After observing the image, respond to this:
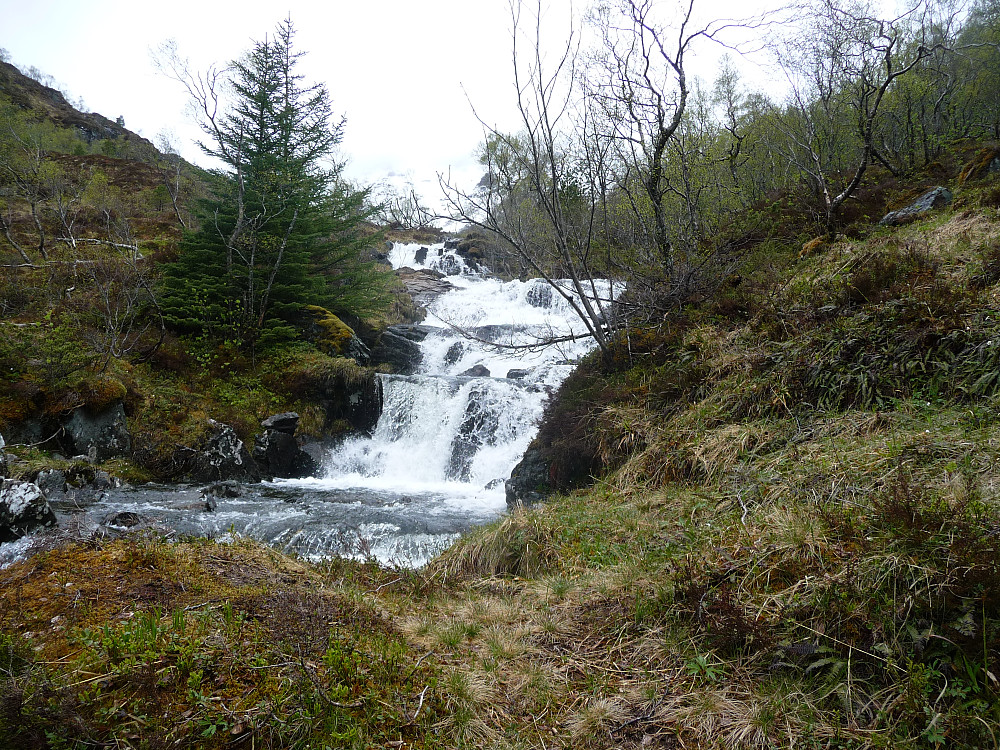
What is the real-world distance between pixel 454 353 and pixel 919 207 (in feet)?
44.6

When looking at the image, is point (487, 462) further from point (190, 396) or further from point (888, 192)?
point (888, 192)

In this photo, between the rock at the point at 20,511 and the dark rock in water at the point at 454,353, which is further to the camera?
the dark rock in water at the point at 454,353

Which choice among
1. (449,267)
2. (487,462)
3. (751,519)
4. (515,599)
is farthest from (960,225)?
(449,267)

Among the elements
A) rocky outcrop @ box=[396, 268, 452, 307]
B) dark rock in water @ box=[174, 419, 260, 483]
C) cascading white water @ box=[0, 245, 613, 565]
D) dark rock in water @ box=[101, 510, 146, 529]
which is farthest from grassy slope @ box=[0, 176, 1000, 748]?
rocky outcrop @ box=[396, 268, 452, 307]

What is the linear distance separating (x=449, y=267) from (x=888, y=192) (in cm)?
3049

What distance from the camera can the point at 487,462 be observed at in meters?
11.5

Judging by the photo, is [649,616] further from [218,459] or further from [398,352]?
[398,352]

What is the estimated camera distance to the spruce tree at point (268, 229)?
13.4m

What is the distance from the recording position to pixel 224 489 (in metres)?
9.12

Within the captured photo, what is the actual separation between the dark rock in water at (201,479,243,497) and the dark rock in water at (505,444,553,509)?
17.7 ft

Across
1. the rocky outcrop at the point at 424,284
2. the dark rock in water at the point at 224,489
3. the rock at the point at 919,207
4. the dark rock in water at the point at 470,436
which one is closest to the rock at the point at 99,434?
the dark rock in water at the point at 224,489

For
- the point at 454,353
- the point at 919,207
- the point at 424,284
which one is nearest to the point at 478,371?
the point at 454,353

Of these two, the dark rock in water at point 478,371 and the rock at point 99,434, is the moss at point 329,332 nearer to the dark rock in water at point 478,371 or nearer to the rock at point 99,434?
the dark rock in water at point 478,371

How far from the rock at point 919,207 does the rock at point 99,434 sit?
15.4 m
